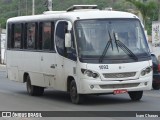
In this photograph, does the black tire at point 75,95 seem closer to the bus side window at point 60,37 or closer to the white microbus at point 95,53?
the white microbus at point 95,53

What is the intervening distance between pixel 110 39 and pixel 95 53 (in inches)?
26.1

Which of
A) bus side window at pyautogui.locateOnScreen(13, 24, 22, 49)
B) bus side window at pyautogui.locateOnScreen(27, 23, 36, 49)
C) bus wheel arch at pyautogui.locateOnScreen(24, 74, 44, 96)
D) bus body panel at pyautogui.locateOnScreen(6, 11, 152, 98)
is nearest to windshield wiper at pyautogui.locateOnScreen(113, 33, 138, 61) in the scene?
bus body panel at pyautogui.locateOnScreen(6, 11, 152, 98)

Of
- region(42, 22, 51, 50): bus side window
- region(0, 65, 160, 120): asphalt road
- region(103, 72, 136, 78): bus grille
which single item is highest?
region(42, 22, 51, 50): bus side window

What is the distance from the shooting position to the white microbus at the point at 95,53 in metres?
16.0

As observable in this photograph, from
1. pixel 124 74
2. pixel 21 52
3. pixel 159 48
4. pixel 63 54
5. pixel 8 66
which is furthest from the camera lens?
pixel 159 48

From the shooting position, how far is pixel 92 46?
644 inches

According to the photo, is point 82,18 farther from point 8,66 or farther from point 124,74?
point 8,66

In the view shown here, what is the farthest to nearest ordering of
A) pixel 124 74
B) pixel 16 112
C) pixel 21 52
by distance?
pixel 21 52, pixel 124 74, pixel 16 112

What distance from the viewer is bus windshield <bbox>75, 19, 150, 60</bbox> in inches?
642

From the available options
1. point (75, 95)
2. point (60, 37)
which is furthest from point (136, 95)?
point (60, 37)

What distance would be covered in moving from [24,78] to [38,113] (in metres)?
6.88

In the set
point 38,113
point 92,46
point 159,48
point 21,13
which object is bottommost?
point 21,13

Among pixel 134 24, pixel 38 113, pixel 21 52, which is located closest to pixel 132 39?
pixel 134 24

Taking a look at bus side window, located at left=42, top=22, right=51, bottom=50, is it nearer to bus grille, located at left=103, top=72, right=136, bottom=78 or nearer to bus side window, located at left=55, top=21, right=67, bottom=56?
bus side window, located at left=55, top=21, right=67, bottom=56
